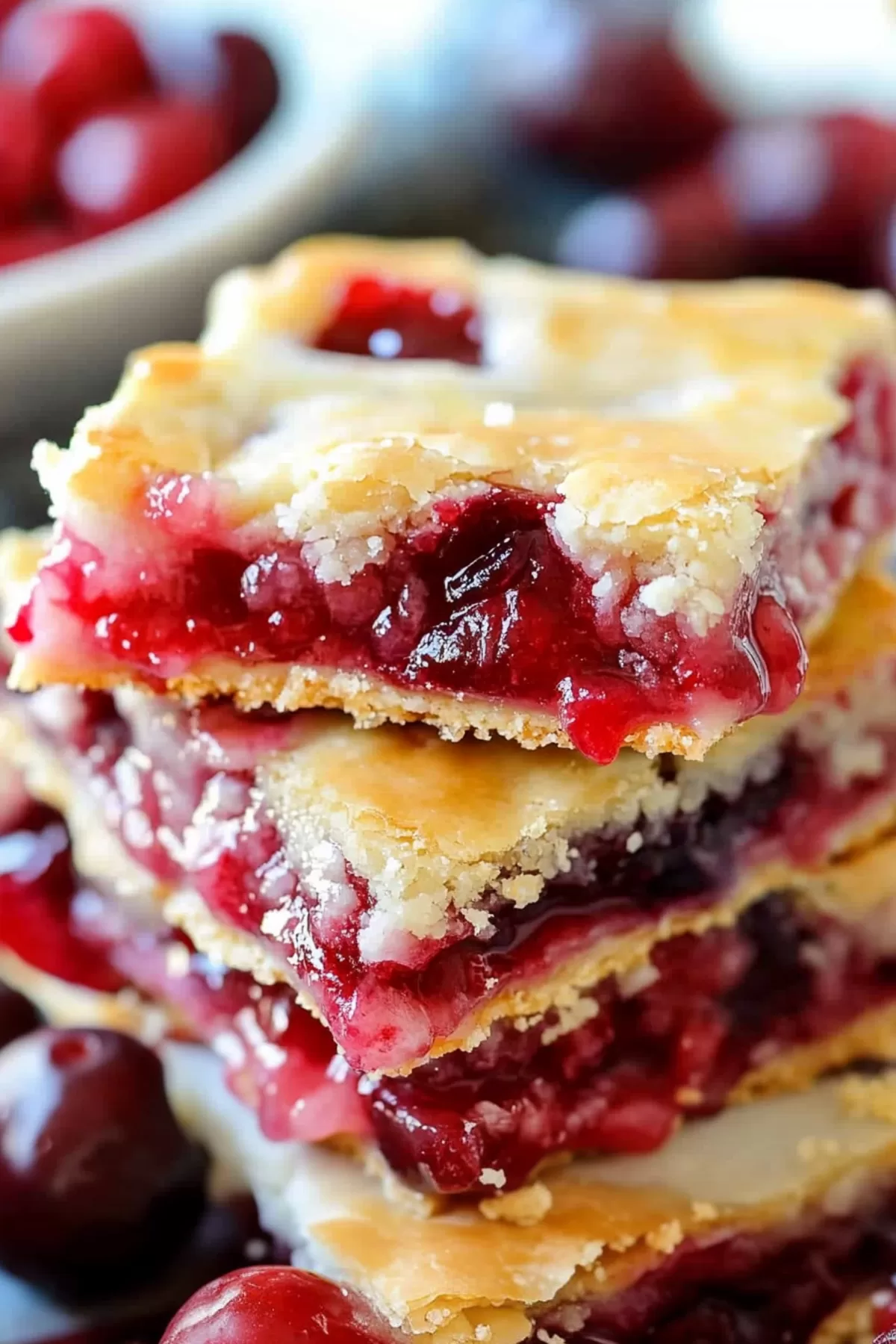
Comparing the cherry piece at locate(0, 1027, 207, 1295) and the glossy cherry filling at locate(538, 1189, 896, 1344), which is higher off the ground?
the cherry piece at locate(0, 1027, 207, 1295)

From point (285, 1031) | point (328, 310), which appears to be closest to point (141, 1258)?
point (285, 1031)

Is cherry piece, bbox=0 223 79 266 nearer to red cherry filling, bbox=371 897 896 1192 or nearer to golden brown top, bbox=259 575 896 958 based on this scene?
golden brown top, bbox=259 575 896 958

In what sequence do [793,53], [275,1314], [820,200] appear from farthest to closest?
[793,53], [820,200], [275,1314]

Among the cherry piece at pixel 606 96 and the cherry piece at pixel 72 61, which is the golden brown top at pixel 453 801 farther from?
the cherry piece at pixel 606 96

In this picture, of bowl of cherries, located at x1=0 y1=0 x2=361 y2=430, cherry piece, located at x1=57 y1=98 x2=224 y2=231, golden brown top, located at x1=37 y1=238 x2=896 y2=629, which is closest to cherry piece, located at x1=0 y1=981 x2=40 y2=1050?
golden brown top, located at x1=37 y1=238 x2=896 y2=629

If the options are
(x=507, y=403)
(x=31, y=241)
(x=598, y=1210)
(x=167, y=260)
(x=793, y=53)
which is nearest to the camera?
(x=598, y=1210)

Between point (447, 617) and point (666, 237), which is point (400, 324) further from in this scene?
point (666, 237)

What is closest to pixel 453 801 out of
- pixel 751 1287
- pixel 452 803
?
pixel 452 803
